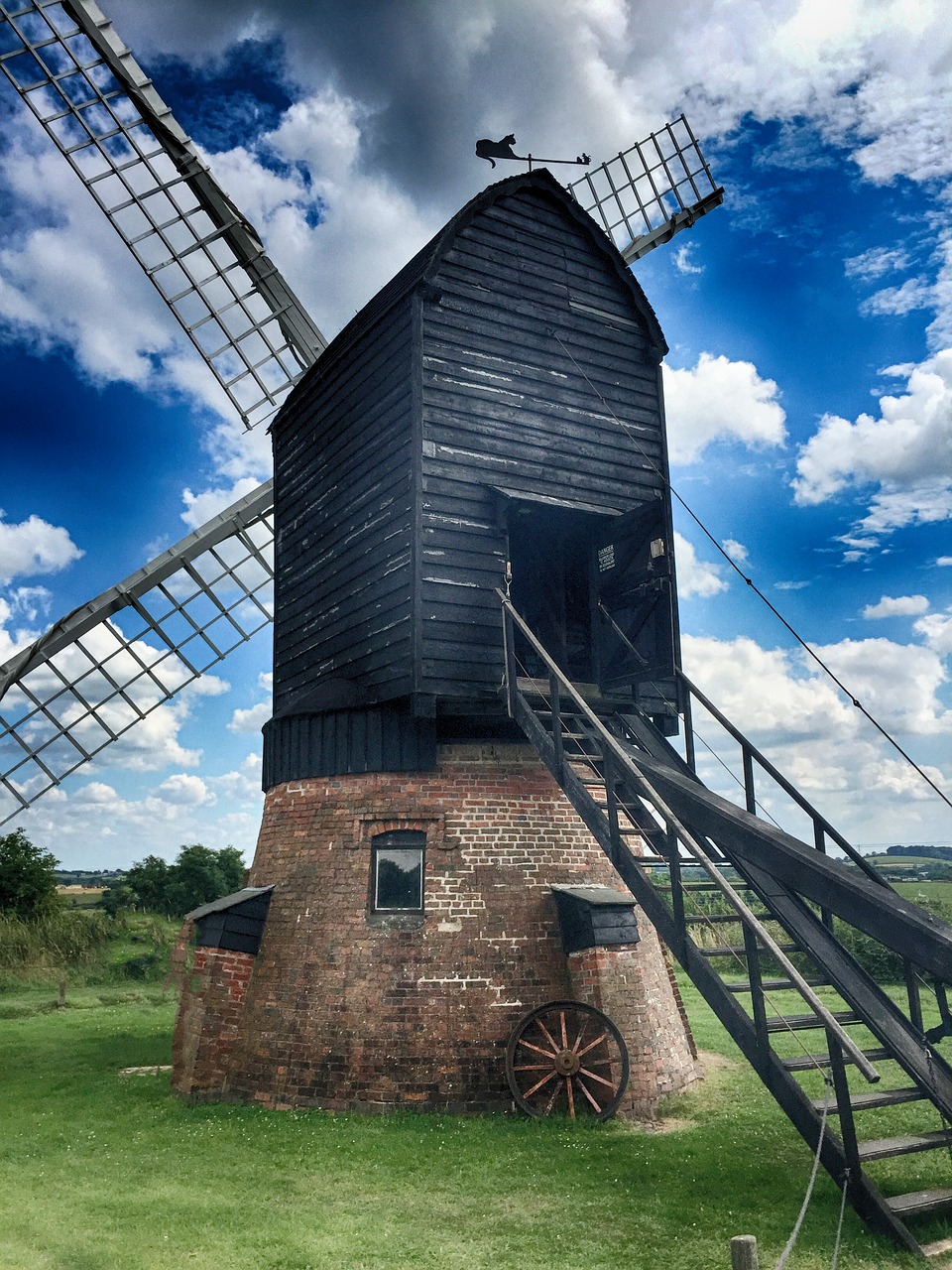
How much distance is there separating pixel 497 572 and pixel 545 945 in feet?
A: 13.5

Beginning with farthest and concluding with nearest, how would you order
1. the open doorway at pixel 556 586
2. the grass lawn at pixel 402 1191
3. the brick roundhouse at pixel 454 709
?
the open doorway at pixel 556 586, the brick roundhouse at pixel 454 709, the grass lawn at pixel 402 1191

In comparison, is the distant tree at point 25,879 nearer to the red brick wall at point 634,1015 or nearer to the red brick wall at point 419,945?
the red brick wall at point 419,945

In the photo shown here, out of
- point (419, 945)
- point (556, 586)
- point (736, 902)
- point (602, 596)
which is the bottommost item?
point (419, 945)

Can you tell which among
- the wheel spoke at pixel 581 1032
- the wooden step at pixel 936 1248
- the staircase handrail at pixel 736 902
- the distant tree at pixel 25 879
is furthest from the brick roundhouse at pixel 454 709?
the distant tree at pixel 25 879

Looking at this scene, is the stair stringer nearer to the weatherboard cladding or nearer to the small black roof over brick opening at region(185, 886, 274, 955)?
the weatherboard cladding

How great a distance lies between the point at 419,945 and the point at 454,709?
2520mm

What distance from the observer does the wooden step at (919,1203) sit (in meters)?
6.02

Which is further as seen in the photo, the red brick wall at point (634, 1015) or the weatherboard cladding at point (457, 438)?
the weatherboard cladding at point (457, 438)

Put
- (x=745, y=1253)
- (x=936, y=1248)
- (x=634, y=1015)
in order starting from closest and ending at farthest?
(x=745, y=1253), (x=936, y=1248), (x=634, y=1015)

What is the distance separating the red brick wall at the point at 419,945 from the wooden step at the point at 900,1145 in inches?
147

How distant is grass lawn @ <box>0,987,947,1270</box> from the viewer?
6.33 meters

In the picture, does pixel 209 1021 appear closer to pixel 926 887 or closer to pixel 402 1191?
pixel 402 1191

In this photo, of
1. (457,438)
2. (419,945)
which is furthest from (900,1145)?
(457,438)

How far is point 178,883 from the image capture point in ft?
102
